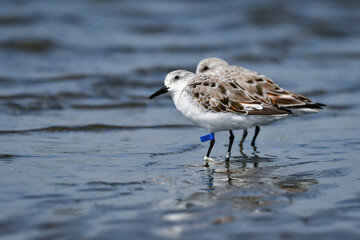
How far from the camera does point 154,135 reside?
8125 millimetres

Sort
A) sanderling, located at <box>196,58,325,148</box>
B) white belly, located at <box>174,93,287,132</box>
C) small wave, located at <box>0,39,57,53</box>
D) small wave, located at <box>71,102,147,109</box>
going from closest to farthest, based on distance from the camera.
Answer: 1. white belly, located at <box>174,93,287,132</box>
2. sanderling, located at <box>196,58,325,148</box>
3. small wave, located at <box>71,102,147,109</box>
4. small wave, located at <box>0,39,57,53</box>

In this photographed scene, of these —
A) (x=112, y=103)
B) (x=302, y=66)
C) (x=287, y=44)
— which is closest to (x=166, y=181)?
(x=112, y=103)

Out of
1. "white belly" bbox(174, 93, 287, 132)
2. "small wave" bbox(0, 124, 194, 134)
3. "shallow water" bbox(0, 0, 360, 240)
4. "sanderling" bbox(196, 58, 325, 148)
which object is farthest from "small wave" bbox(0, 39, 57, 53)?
"white belly" bbox(174, 93, 287, 132)

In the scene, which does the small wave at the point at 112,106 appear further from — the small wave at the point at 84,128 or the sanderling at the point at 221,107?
the sanderling at the point at 221,107

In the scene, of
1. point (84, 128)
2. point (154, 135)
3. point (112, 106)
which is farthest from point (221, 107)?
point (112, 106)

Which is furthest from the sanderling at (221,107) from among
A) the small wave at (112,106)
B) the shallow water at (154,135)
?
the small wave at (112,106)

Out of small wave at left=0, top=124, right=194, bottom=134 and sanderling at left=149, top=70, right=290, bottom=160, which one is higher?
sanderling at left=149, top=70, right=290, bottom=160

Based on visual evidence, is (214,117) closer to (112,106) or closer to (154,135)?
(154,135)

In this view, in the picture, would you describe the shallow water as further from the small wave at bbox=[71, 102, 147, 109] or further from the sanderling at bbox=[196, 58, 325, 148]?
the sanderling at bbox=[196, 58, 325, 148]

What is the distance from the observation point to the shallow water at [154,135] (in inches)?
173

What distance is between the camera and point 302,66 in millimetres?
14031

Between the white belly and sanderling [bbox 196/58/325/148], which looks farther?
sanderling [bbox 196/58/325/148]

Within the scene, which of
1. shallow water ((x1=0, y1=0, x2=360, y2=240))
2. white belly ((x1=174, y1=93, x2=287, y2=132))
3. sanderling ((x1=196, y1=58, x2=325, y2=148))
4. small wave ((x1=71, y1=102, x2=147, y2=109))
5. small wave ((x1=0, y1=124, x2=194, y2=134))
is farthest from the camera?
small wave ((x1=71, y1=102, x2=147, y2=109))

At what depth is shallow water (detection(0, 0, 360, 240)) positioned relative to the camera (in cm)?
440
